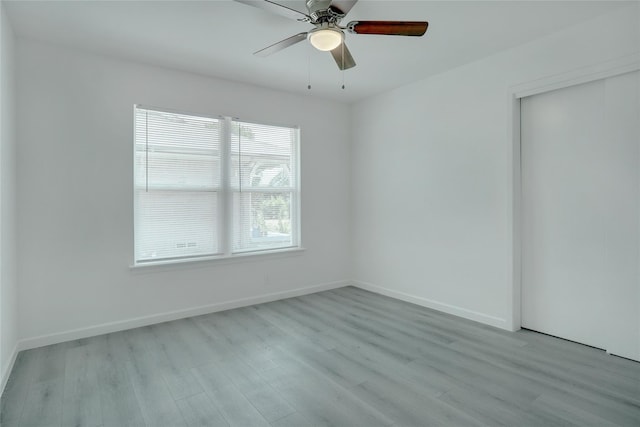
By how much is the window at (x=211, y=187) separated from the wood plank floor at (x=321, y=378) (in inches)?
38.1

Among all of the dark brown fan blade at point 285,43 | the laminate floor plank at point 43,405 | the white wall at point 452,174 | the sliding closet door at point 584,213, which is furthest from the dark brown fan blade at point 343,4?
the laminate floor plank at point 43,405

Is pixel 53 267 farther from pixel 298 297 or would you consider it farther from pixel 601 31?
pixel 601 31

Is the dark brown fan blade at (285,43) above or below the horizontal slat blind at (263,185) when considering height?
above

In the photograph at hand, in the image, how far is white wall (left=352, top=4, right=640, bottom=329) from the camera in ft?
10.3

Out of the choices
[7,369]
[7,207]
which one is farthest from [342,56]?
[7,369]

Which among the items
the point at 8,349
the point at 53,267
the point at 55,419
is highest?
the point at 53,267

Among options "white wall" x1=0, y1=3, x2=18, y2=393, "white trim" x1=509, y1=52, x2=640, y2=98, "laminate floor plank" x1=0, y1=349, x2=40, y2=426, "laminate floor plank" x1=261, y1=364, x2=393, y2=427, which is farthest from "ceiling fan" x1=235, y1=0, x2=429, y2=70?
"laminate floor plank" x1=0, y1=349, x2=40, y2=426

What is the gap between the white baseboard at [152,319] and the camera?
3121mm

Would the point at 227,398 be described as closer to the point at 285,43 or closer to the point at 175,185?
the point at 175,185

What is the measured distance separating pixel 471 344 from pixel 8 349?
374cm

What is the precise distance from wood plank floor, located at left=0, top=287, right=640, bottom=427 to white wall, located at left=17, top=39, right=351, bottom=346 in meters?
0.31

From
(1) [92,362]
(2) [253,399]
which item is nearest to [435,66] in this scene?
(2) [253,399]

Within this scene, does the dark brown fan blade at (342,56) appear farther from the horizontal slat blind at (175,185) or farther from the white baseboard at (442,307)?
the white baseboard at (442,307)

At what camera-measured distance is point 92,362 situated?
280 cm
